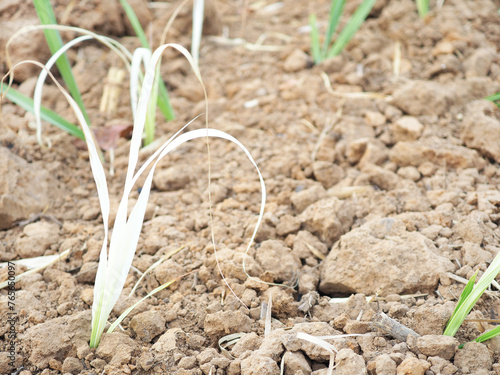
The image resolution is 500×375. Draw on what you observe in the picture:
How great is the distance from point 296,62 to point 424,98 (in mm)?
656

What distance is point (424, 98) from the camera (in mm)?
1696

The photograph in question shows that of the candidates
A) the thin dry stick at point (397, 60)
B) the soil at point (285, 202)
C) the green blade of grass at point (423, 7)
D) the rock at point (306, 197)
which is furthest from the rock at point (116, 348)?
the green blade of grass at point (423, 7)

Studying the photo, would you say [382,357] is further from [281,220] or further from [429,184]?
[429,184]

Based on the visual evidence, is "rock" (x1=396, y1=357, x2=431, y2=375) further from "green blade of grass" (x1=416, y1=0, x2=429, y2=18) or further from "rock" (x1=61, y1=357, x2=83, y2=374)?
"green blade of grass" (x1=416, y1=0, x2=429, y2=18)

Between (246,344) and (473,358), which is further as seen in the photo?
(246,344)

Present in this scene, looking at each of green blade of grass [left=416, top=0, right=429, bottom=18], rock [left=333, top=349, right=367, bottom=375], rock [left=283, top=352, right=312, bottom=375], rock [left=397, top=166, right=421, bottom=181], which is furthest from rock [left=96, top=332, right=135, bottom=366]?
green blade of grass [left=416, top=0, right=429, bottom=18]

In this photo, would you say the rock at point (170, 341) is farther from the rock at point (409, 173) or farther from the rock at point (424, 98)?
the rock at point (424, 98)

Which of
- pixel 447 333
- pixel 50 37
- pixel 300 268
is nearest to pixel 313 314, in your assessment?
pixel 300 268

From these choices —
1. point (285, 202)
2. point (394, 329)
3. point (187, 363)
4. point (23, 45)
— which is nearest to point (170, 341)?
point (187, 363)

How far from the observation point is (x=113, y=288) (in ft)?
3.19

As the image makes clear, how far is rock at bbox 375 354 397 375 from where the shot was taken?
871 millimetres

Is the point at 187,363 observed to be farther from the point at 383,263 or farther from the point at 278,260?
the point at 383,263

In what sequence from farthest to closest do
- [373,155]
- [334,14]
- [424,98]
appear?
[334,14], [424,98], [373,155]

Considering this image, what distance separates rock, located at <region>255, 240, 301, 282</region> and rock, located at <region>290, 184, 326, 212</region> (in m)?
0.20
